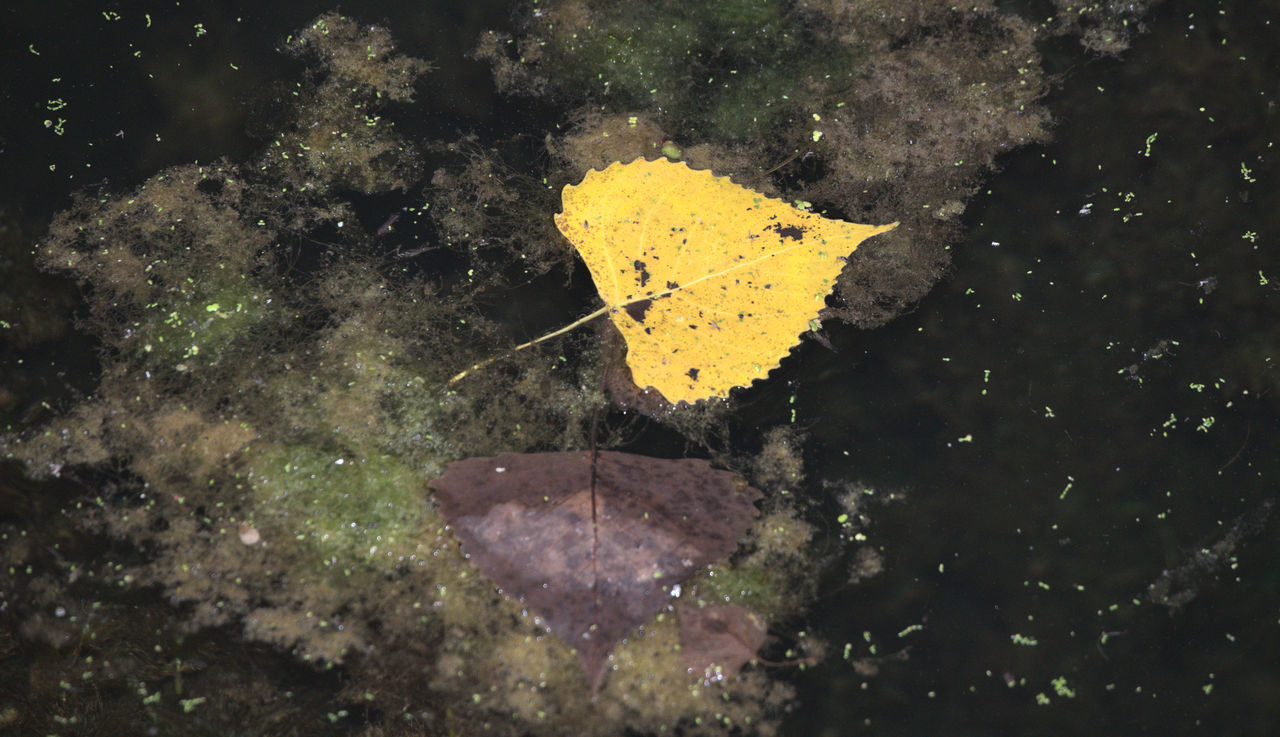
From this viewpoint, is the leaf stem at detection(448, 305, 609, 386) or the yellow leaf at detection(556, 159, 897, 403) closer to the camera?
the yellow leaf at detection(556, 159, 897, 403)

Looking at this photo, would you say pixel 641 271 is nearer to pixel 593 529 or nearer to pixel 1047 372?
pixel 593 529

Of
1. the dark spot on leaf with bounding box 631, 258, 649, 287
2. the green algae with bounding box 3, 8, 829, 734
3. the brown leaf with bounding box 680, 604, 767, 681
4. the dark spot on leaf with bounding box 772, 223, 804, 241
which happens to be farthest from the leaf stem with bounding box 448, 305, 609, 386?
the brown leaf with bounding box 680, 604, 767, 681

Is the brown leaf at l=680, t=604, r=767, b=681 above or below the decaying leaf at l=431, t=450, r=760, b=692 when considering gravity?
below

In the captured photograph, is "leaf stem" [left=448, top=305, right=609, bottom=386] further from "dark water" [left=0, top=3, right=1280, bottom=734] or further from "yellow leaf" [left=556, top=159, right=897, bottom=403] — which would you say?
"dark water" [left=0, top=3, right=1280, bottom=734]

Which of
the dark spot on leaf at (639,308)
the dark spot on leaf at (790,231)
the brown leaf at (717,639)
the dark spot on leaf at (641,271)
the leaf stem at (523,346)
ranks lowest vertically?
the brown leaf at (717,639)

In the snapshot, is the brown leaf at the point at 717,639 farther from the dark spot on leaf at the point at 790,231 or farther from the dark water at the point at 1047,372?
the dark spot on leaf at the point at 790,231

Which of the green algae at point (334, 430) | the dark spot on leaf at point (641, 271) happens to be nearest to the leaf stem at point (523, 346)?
the green algae at point (334, 430)
